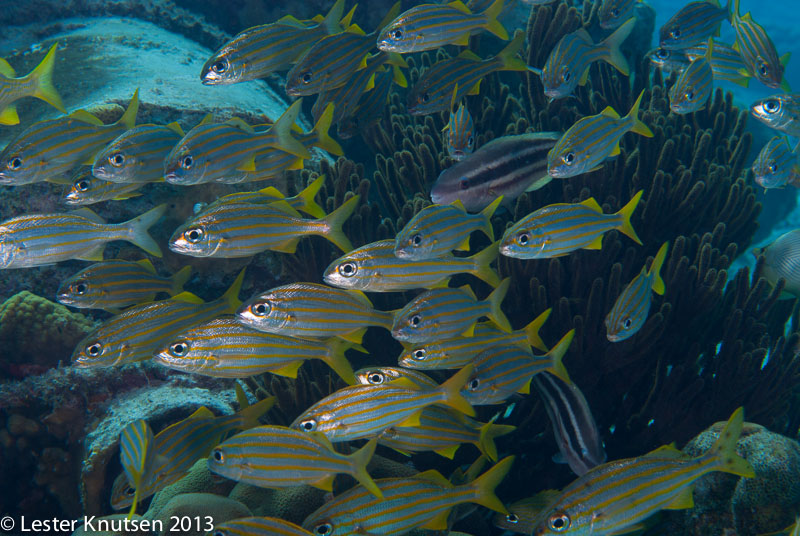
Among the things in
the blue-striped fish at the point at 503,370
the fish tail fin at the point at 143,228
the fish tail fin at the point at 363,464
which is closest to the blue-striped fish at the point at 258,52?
the fish tail fin at the point at 143,228

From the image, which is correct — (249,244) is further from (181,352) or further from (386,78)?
(386,78)

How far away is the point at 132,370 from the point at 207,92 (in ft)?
10.9

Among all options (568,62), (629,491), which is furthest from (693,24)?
(629,491)

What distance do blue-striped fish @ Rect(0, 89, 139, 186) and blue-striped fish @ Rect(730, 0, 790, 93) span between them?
5800 millimetres

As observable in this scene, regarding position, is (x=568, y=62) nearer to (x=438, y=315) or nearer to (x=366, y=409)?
(x=438, y=315)

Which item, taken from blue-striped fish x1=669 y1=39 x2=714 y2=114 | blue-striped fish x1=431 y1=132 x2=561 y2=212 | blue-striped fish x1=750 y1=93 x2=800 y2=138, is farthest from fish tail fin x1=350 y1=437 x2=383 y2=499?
blue-striped fish x1=750 y1=93 x2=800 y2=138

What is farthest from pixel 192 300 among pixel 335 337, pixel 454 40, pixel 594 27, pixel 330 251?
pixel 594 27

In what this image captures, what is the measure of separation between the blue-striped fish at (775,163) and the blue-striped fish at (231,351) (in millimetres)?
4642

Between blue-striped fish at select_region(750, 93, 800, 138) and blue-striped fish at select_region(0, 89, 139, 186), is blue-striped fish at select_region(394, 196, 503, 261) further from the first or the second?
blue-striped fish at select_region(750, 93, 800, 138)

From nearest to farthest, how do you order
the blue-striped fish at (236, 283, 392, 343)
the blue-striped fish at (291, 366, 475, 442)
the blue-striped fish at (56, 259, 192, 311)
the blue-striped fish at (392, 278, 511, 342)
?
1. the blue-striped fish at (291, 366, 475, 442)
2. the blue-striped fish at (236, 283, 392, 343)
3. the blue-striped fish at (392, 278, 511, 342)
4. the blue-striped fish at (56, 259, 192, 311)

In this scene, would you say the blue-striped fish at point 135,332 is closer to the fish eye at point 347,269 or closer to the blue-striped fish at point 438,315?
the fish eye at point 347,269

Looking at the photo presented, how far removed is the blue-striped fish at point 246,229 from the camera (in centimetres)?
287

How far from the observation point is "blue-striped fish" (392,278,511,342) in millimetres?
2715

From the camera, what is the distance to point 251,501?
119 inches
